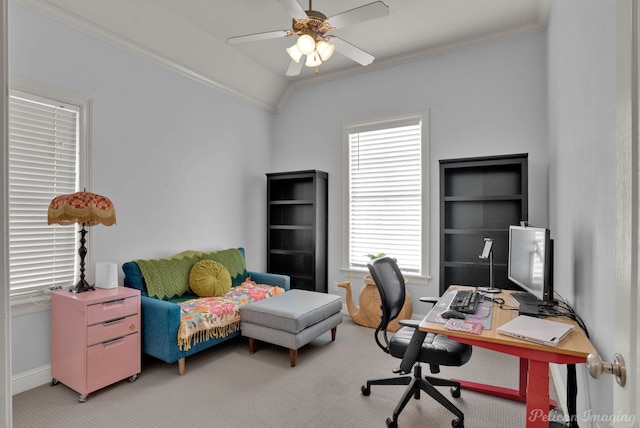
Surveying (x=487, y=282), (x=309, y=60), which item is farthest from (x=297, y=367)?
(x=309, y=60)

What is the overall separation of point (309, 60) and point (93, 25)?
75.6 inches

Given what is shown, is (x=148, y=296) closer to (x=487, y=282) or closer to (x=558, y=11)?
(x=487, y=282)

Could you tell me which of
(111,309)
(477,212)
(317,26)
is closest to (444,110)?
(477,212)

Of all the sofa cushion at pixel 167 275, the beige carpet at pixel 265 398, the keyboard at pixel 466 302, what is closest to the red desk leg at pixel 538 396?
the keyboard at pixel 466 302

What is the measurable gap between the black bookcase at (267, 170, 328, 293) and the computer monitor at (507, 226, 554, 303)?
2.43 m

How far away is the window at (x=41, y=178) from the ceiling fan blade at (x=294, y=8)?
1.94 metres

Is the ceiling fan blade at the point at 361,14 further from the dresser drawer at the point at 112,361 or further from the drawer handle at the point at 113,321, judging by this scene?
the dresser drawer at the point at 112,361

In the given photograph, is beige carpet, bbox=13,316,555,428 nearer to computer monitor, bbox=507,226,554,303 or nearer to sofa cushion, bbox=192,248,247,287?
computer monitor, bbox=507,226,554,303

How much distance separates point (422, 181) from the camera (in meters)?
4.00

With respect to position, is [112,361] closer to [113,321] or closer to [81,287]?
[113,321]

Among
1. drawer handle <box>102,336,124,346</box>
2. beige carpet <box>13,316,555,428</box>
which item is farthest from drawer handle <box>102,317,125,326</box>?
beige carpet <box>13,316,555,428</box>

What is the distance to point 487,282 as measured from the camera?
11.9ft

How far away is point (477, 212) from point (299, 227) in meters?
2.14

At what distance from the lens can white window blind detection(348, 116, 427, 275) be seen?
4090 millimetres
